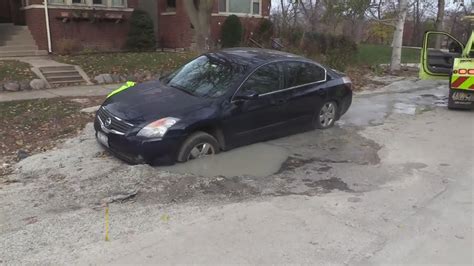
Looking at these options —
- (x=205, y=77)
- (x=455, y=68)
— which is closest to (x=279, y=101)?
(x=205, y=77)

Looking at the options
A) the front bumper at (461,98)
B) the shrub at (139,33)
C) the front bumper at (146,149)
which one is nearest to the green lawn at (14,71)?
the shrub at (139,33)

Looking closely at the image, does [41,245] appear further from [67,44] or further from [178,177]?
[67,44]

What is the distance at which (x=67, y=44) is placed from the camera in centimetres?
1566

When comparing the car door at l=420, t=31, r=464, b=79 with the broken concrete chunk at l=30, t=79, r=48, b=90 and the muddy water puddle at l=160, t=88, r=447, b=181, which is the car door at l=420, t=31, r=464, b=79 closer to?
the muddy water puddle at l=160, t=88, r=447, b=181

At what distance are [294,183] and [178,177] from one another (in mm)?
1374

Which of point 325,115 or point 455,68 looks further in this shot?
point 455,68

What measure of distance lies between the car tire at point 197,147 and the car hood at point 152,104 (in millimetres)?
→ 332

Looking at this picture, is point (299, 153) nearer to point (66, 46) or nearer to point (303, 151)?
point (303, 151)

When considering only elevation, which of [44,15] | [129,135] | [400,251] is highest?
[44,15]

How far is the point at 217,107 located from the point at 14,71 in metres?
8.20

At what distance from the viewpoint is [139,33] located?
17688 millimetres

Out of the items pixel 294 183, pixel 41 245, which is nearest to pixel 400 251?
pixel 294 183

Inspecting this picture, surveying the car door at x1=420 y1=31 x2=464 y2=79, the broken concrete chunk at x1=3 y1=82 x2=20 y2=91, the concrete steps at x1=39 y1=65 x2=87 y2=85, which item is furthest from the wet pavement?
the concrete steps at x1=39 y1=65 x2=87 y2=85

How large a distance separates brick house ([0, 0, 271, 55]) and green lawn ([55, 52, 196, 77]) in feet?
5.76
